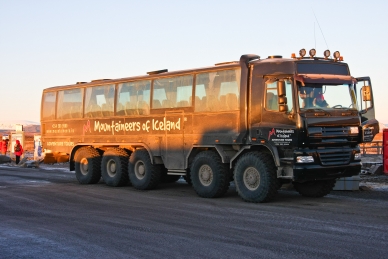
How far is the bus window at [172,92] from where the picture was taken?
16406 millimetres

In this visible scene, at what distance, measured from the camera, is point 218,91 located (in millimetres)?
15445

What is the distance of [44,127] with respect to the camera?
21844mm

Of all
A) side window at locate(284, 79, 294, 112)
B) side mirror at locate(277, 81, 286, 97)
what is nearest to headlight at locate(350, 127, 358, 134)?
side window at locate(284, 79, 294, 112)

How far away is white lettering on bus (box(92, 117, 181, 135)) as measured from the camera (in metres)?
16.8

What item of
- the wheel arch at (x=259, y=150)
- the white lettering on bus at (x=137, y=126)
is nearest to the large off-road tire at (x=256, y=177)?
the wheel arch at (x=259, y=150)

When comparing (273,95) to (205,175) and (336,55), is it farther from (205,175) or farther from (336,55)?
(205,175)

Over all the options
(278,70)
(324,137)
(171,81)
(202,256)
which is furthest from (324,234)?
(171,81)

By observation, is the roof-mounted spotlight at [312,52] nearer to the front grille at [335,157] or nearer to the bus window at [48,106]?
the front grille at [335,157]

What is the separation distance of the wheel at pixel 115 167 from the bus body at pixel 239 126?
0.10 ft

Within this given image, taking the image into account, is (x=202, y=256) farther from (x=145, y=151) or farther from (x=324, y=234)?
(x=145, y=151)

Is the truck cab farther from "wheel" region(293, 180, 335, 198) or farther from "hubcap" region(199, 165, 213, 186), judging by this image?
"hubcap" region(199, 165, 213, 186)

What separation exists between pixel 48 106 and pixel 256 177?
10252 mm

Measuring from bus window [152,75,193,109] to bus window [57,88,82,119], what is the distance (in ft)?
13.1

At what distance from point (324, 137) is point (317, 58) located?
1996 millimetres
